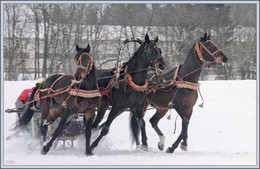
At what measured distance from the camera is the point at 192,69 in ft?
34.5

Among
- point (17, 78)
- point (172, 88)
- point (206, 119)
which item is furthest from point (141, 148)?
point (17, 78)

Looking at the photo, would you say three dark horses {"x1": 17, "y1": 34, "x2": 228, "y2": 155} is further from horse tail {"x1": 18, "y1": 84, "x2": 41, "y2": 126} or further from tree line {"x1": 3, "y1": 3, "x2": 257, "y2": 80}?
tree line {"x1": 3, "y1": 3, "x2": 257, "y2": 80}

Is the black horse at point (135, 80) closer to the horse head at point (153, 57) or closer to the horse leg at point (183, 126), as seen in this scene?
the horse head at point (153, 57)

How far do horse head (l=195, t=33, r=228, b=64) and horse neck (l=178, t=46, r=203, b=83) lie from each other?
0.43 ft

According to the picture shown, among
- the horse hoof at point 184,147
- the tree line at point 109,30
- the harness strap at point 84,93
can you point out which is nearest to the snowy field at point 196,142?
the horse hoof at point 184,147

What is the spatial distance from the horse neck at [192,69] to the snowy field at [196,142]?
1.53 meters

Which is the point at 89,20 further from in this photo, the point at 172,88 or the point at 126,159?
the point at 126,159

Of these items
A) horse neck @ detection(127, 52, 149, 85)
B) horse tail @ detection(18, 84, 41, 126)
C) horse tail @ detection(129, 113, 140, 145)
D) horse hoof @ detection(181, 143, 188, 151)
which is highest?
horse neck @ detection(127, 52, 149, 85)

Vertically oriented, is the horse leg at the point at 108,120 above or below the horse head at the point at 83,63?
below

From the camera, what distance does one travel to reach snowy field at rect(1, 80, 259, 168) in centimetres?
842

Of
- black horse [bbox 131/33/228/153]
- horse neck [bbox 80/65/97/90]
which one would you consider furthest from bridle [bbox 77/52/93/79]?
black horse [bbox 131/33/228/153]

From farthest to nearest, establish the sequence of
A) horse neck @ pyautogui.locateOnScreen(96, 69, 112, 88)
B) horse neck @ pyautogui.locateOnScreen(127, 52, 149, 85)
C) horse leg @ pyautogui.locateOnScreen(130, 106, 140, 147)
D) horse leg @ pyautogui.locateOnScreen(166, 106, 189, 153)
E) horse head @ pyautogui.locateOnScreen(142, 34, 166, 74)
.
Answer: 1. horse leg @ pyautogui.locateOnScreen(130, 106, 140, 147)
2. horse neck @ pyautogui.locateOnScreen(96, 69, 112, 88)
3. horse leg @ pyautogui.locateOnScreen(166, 106, 189, 153)
4. horse neck @ pyautogui.locateOnScreen(127, 52, 149, 85)
5. horse head @ pyautogui.locateOnScreen(142, 34, 166, 74)

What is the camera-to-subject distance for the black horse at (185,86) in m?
10.3

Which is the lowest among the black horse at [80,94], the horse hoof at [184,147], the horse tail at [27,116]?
the horse hoof at [184,147]
